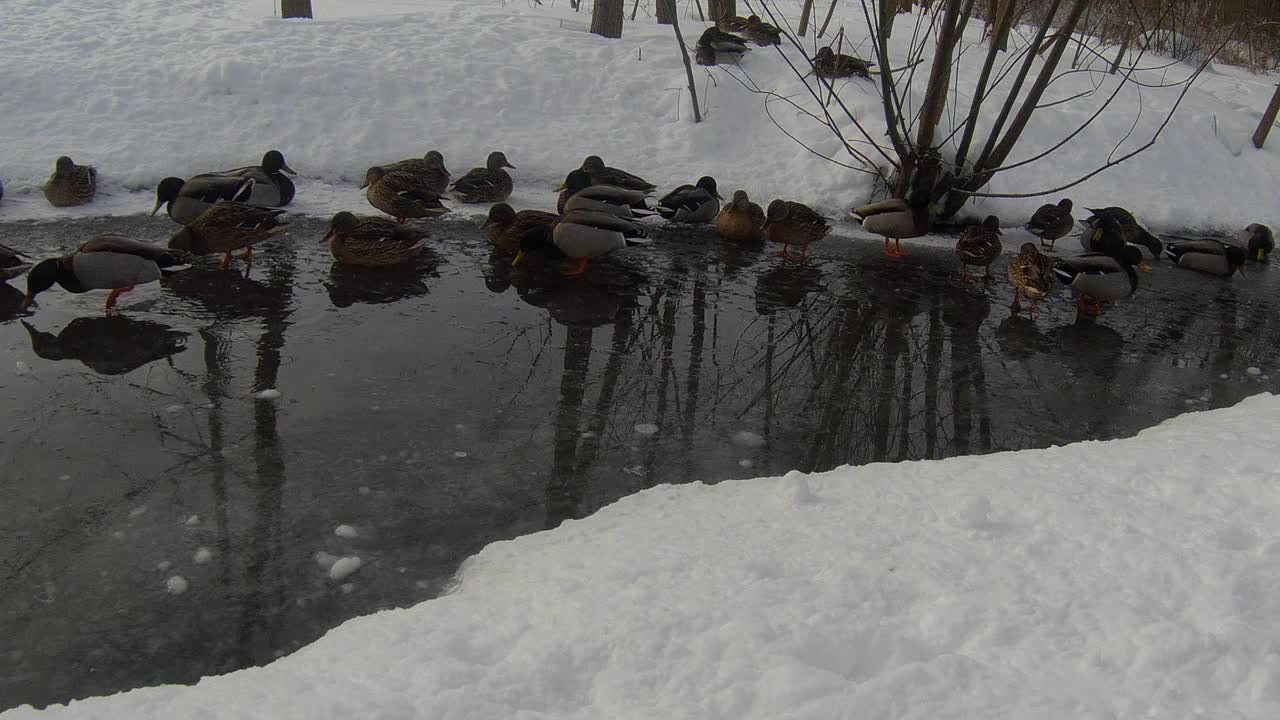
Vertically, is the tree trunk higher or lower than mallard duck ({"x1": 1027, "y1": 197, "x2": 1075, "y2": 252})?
higher

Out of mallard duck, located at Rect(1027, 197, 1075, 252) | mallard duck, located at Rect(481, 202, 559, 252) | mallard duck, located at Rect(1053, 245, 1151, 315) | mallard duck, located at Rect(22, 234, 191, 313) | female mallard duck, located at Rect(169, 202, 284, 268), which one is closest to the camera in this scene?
mallard duck, located at Rect(22, 234, 191, 313)

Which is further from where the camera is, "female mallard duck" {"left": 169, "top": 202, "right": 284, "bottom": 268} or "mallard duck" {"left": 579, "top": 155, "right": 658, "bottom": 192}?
"mallard duck" {"left": 579, "top": 155, "right": 658, "bottom": 192}

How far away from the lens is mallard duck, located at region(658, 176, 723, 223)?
9352 mm

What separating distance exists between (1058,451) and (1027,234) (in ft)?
21.2

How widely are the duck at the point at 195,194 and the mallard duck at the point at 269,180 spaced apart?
15 centimetres

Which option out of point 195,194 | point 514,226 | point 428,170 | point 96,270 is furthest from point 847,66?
point 96,270

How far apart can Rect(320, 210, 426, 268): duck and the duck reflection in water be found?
174 centimetres

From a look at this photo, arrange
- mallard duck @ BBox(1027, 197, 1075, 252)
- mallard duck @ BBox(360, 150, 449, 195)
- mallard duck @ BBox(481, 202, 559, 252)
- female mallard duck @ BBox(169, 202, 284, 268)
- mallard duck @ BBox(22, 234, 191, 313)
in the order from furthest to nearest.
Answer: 1. mallard duck @ BBox(1027, 197, 1075, 252)
2. mallard duck @ BBox(360, 150, 449, 195)
3. mallard duck @ BBox(481, 202, 559, 252)
4. female mallard duck @ BBox(169, 202, 284, 268)
5. mallard duck @ BBox(22, 234, 191, 313)

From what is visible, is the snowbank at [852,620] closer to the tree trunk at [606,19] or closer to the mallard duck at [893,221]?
the mallard duck at [893,221]

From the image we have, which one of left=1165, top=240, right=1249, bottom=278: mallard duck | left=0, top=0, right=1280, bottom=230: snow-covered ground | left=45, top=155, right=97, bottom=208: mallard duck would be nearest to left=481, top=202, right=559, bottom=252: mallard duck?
left=0, top=0, right=1280, bottom=230: snow-covered ground

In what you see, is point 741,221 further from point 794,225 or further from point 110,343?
point 110,343

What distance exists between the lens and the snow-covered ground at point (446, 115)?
1000cm

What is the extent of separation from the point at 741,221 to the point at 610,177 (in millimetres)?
1584

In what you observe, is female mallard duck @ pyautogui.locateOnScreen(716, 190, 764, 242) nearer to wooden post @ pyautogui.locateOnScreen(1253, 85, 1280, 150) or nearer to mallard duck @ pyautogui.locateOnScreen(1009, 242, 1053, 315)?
mallard duck @ pyautogui.locateOnScreen(1009, 242, 1053, 315)
